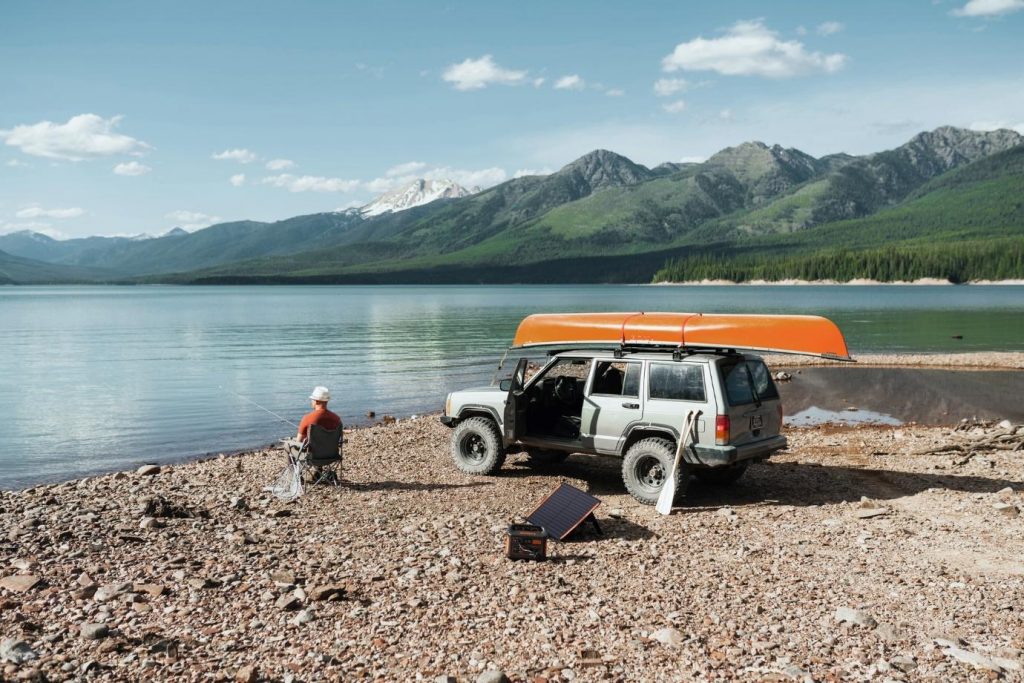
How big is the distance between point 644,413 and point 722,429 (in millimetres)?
1461

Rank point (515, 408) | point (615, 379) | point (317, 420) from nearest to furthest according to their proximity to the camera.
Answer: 1. point (317, 420)
2. point (615, 379)
3. point (515, 408)

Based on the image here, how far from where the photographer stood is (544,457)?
17062mm

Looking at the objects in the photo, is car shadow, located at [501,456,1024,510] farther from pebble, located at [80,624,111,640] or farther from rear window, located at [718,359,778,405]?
pebble, located at [80,624,111,640]

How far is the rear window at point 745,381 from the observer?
43.9 feet

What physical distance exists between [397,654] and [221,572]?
11.6 feet

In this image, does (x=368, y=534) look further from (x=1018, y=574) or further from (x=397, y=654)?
(x=1018, y=574)

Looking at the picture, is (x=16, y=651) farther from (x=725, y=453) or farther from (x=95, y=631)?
(x=725, y=453)

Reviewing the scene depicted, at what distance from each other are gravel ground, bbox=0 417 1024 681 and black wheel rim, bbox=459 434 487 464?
73 centimetres

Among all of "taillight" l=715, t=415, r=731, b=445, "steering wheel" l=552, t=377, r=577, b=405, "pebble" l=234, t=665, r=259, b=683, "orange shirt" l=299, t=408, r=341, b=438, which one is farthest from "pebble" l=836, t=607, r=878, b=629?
"orange shirt" l=299, t=408, r=341, b=438

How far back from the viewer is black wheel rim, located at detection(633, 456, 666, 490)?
13789mm

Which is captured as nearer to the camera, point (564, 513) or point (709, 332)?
point (564, 513)

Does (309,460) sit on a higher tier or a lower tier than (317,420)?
lower

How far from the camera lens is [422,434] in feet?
74.2

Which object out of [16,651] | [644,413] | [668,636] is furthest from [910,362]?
[16,651]
